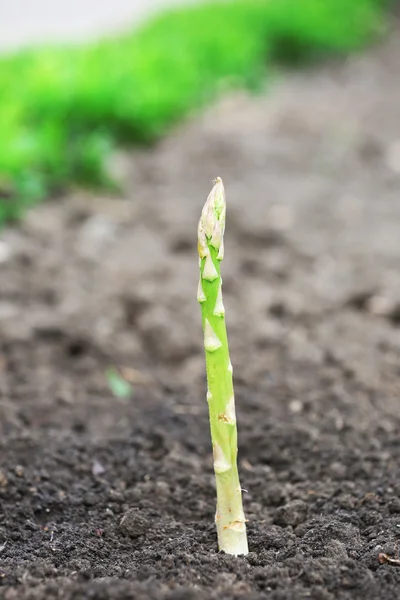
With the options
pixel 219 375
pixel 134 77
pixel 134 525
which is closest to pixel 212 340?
pixel 219 375

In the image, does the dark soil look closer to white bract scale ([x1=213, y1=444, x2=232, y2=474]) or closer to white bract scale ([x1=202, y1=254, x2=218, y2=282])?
white bract scale ([x1=213, y1=444, x2=232, y2=474])

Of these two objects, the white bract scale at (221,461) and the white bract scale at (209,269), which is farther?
the white bract scale at (221,461)

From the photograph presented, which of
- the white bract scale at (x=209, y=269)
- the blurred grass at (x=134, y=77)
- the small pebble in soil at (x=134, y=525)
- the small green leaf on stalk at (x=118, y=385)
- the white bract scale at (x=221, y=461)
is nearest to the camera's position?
the white bract scale at (x=209, y=269)

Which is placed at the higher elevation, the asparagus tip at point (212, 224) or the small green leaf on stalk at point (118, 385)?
the asparagus tip at point (212, 224)

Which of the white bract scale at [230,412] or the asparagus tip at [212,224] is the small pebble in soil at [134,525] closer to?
the white bract scale at [230,412]

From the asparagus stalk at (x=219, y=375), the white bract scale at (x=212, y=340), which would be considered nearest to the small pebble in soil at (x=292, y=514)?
the asparagus stalk at (x=219, y=375)

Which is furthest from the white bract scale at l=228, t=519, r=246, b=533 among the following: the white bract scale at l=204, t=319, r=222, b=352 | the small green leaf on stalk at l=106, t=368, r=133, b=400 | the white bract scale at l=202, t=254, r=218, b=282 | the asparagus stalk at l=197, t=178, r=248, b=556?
the small green leaf on stalk at l=106, t=368, r=133, b=400

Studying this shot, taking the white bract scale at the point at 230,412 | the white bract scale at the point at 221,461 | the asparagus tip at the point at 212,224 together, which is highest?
the asparagus tip at the point at 212,224

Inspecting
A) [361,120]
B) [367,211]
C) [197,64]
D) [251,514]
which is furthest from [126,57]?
[251,514]
